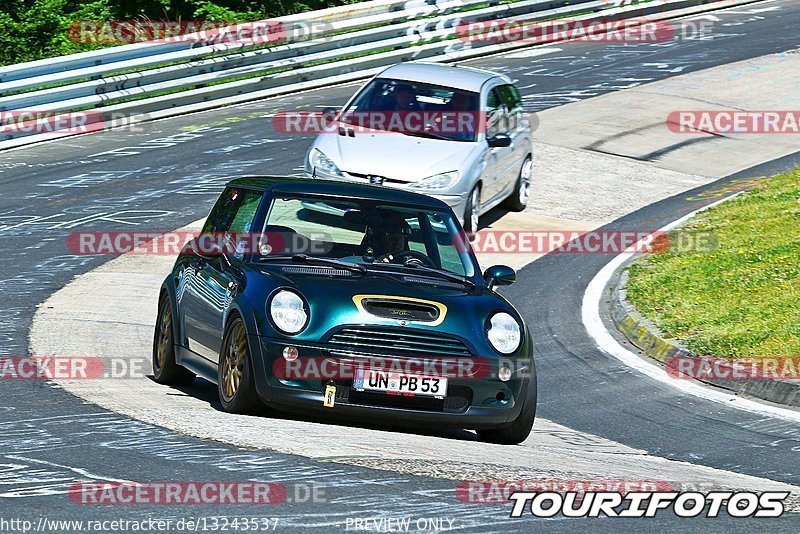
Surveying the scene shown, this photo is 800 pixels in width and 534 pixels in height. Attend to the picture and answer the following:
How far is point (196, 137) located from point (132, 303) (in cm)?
781

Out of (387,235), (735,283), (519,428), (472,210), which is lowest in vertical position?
(735,283)

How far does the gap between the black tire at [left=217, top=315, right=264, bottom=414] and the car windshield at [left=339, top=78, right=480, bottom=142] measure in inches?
296

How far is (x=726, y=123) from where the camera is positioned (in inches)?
903

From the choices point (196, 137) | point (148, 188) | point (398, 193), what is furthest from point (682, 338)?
point (196, 137)

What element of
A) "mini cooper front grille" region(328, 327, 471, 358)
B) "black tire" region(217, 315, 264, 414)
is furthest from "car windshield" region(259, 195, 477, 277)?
"mini cooper front grille" region(328, 327, 471, 358)

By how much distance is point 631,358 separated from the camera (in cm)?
1212

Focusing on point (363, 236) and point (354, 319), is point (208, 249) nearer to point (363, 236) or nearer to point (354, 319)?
point (363, 236)

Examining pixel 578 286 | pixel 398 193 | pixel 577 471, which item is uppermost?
pixel 398 193

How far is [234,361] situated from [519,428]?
1.84m

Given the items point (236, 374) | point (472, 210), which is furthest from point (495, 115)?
point (236, 374)

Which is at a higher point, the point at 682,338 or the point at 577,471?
the point at 577,471

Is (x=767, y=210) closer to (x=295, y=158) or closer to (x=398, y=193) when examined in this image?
(x=295, y=158)

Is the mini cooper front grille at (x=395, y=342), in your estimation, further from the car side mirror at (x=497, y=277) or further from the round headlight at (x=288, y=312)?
the car side mirror at (x=497, y=277)

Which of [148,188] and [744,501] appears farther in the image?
[148,188]
